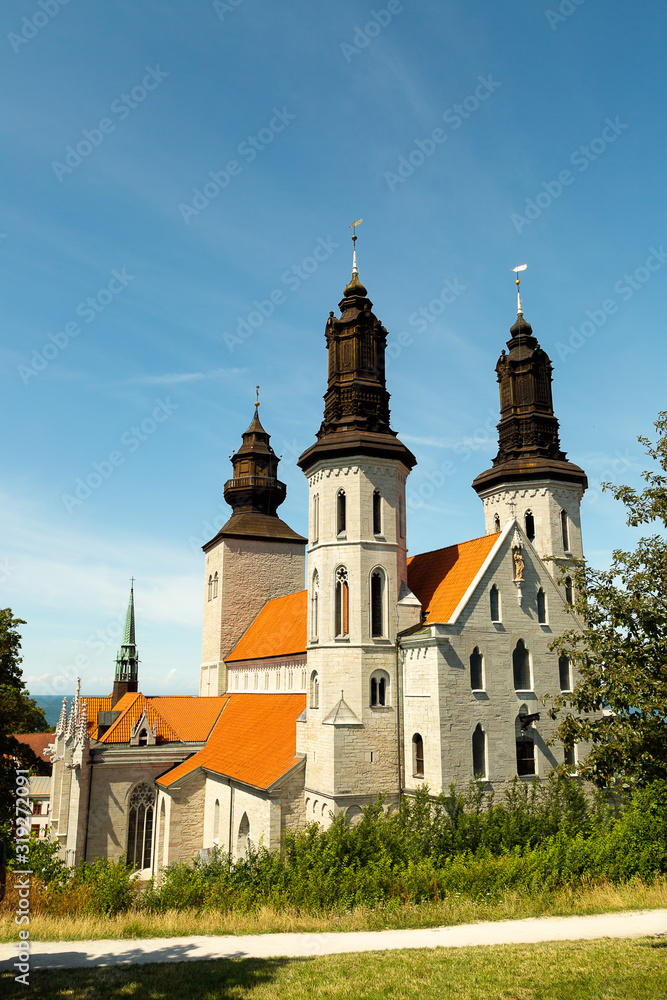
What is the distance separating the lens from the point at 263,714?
34.4 meters

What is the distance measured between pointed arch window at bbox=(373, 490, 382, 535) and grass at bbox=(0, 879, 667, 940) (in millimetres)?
13054

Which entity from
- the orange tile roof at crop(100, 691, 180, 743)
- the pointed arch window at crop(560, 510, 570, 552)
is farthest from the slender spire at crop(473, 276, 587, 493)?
the orange tile roof at crop(100, 691, 180, 743)

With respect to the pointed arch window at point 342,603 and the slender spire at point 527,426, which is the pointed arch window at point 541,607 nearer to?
the pointed arch window at point 342,603

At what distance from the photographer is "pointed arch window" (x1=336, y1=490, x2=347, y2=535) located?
2628 centimetres

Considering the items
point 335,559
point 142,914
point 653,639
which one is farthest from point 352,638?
point 653,639

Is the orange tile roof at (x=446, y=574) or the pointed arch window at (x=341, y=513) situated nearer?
the orange tile roof at (x=446, y=574)

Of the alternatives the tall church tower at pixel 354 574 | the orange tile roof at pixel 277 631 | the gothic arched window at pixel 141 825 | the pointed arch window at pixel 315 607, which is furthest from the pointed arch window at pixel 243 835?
the gothic arched window at pixel 141 825

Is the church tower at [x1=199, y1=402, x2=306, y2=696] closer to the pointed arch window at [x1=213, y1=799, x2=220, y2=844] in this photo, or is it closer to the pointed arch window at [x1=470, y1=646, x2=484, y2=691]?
the pointed arch window at [x1=213, y1=799, x2=220, y2=844]

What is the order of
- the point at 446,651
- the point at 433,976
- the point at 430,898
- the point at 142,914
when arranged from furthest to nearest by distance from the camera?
the point at 446,651
the point at 430,898
the point at 142,914
the point at 433,976

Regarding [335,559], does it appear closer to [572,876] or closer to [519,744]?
[519,744]

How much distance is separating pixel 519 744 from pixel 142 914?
1394cm

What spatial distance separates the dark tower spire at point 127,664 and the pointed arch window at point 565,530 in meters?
36.1

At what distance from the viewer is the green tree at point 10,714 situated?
22578 mm

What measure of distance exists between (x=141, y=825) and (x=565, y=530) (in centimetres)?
2495
